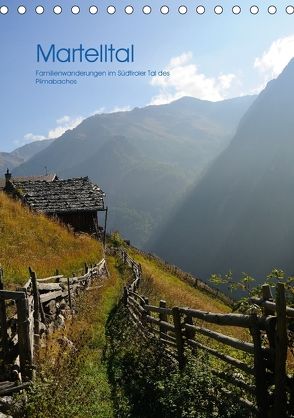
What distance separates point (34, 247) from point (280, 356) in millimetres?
17219

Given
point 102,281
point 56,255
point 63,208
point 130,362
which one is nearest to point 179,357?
point 130,362

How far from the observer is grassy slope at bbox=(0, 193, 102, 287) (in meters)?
16.5

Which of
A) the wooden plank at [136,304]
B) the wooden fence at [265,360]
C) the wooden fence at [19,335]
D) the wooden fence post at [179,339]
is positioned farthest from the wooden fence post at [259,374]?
the wooden plank at [136,304]

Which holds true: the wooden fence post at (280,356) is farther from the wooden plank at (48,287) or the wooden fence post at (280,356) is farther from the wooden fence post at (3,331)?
the wooden plank at (48,287)

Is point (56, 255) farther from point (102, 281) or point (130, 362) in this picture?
point (130, 362)

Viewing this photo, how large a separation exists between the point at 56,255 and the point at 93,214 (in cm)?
1700

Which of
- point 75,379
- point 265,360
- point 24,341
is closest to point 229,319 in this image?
point 265,360

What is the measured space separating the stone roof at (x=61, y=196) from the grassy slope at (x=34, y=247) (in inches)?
260

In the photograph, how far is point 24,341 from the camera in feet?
29.4

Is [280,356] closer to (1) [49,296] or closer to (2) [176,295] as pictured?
(1) [49,296]

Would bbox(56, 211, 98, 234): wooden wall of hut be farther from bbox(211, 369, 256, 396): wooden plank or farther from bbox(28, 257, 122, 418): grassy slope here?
bbox(211, 369, 256, 396): wooden plank

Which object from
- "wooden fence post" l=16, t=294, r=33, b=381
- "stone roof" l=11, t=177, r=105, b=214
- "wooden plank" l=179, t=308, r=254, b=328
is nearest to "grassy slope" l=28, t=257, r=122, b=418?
"wooden fence post" l=16, t=294, r=33, b=381

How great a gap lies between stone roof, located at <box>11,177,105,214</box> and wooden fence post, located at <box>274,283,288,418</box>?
31702mm

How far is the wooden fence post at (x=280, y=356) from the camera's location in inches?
237
